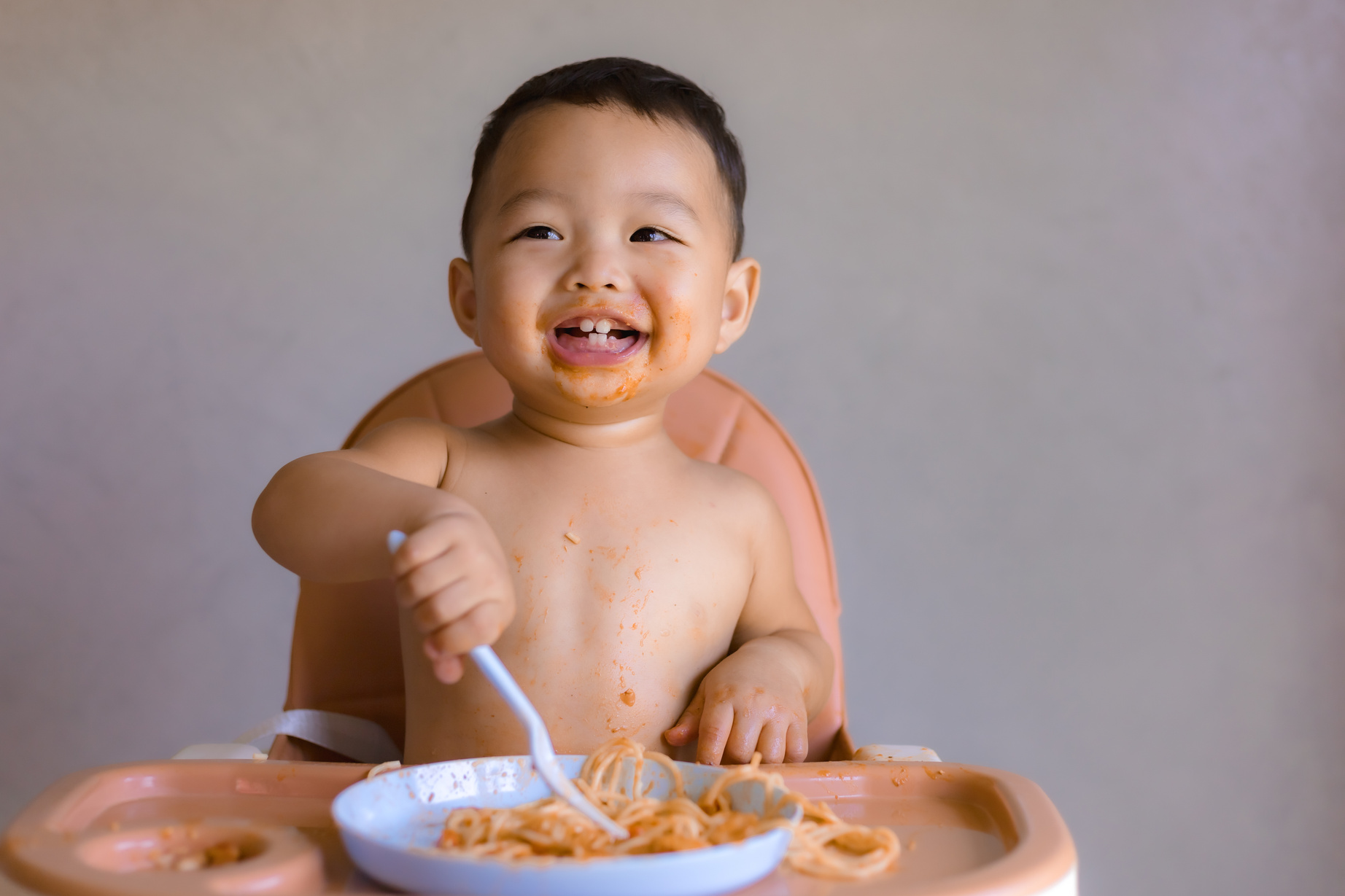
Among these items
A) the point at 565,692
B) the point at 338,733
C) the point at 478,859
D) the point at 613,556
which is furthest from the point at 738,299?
the point at 478,859

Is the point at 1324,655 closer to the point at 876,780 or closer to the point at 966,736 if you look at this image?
the point at 966,736

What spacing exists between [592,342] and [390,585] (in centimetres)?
36

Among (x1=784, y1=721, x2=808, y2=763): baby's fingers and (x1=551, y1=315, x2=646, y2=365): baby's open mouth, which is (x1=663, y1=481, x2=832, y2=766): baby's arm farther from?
(x1=551, y1=315, x2=646, y2=365): baby's open mouth

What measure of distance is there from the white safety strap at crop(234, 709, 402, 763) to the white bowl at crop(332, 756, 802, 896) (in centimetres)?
42

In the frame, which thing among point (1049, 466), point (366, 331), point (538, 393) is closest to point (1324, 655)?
point (1049, 466)

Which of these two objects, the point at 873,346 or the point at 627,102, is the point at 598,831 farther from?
the point at 873,346

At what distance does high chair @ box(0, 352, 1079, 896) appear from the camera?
Result: 0.51 metres

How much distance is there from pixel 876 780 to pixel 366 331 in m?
1.15

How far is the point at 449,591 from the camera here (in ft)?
1.88

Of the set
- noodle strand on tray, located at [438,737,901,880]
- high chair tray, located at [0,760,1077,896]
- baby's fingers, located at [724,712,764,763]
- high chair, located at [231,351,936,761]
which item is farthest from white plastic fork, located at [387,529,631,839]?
high chair, located at [231,351,936,761]

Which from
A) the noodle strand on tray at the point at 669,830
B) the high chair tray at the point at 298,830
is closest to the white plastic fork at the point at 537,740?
the noodle strand on tray at the point at 669,830

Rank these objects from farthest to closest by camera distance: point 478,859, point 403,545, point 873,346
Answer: point 873,346 → point 403,545 → point 478,859

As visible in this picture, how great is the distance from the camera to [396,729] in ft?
3.49

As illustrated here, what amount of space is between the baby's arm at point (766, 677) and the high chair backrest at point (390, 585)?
86mm
